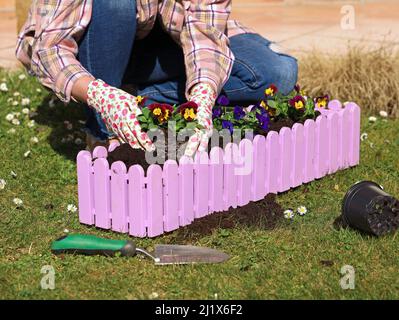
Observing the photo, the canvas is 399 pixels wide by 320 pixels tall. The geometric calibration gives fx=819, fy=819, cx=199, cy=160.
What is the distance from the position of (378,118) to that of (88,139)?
6.06ft

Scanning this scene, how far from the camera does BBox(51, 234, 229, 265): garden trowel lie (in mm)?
3055

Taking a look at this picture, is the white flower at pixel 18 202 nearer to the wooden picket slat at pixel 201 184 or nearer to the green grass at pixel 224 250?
the green grass at pixel 224 250

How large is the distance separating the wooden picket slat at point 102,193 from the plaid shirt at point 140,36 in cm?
40

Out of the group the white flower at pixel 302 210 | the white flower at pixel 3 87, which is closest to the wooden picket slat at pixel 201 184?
the white flower at pixel 302 210

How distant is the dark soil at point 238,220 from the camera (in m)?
3.32

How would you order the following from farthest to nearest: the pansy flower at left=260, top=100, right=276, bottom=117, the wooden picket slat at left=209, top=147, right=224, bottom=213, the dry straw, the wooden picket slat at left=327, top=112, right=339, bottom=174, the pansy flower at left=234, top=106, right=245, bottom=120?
the dry straw → the wooden picket slat at left=327, top=112, right=339, bottom=174 → the pansy flower at left=260, top=100, right=276, bottom=117 → the pansy flower at left=234, top=106, right=245, bottom=120 → the wooden picket slat at left=209, top=147, right=224, bottom=213

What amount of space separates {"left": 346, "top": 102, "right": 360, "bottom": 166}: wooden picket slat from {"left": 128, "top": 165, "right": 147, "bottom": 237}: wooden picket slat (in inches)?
53.1

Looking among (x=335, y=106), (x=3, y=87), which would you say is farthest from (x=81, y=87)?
(x=3, y=87)

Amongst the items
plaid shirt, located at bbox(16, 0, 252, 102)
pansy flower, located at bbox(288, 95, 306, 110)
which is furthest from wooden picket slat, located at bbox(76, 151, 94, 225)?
pansy flower, located at bbox(288, 95, 306, 110)

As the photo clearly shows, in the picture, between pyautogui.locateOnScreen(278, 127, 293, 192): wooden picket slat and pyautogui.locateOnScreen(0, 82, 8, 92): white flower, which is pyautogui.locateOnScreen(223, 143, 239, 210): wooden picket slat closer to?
pyautogui.locateOnScreen(278, 127, 293, 192): wooden picket slat
